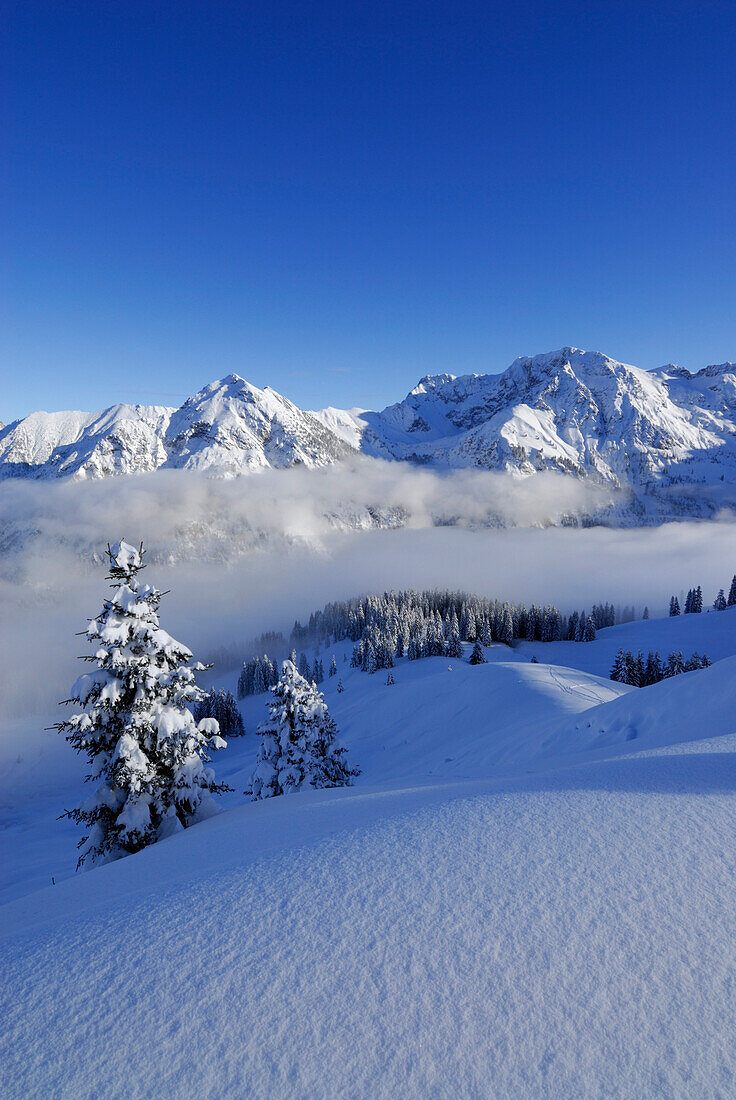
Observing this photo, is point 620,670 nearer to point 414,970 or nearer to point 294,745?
point 294,745

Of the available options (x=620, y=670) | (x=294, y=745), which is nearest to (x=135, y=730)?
(x=294, y=745)

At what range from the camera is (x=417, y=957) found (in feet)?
11.5

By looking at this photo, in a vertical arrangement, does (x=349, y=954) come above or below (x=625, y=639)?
above

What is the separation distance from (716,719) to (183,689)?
1483 centimetres

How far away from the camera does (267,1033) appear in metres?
3.08

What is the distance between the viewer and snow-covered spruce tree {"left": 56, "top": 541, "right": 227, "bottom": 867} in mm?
12461

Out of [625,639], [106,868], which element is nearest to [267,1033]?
[106,868]

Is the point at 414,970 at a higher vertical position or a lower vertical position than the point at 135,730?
higher

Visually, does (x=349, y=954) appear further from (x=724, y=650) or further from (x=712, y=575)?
(x=712, y=575)

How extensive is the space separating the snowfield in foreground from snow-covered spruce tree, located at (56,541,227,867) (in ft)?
17.7

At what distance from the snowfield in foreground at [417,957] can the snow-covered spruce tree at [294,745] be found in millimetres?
17445

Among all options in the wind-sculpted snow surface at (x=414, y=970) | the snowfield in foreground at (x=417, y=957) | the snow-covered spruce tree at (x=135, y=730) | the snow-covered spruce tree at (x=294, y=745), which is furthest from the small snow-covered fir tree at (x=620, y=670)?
the wind-sculpted snow surface at (x=414, y=970)

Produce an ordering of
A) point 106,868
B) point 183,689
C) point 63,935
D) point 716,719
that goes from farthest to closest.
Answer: point 183,689 → point 716,719 → point 106,868 → point 63,935

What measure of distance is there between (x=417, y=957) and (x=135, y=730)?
37.5 feet
